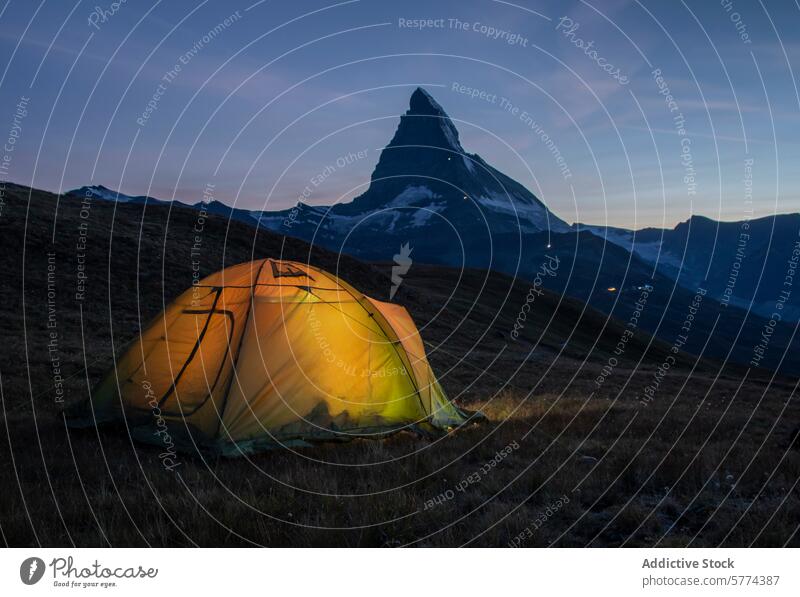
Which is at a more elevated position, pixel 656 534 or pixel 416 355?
pixel 416 355

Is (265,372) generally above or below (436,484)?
above

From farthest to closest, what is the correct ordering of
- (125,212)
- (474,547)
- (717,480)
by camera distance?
(125,212), (717,480), (474,547)

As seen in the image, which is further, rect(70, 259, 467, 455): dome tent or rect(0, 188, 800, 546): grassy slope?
rect(70, 259, 467, 455): dome tent

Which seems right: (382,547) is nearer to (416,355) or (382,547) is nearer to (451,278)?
(416,355)

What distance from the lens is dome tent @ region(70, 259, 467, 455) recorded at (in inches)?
360

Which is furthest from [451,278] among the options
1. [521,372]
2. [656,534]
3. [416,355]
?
[656,534]

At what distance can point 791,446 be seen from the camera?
30.7 feet

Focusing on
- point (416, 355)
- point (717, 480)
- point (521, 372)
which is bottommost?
point (521, 372)

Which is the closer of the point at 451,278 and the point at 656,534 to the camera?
the point at 656,534

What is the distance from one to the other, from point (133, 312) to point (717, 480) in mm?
30670

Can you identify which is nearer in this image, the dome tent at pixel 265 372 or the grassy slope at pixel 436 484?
the grassy slope at pixel 436 484

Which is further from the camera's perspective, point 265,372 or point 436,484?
point 265,372

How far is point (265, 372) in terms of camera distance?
372 inches

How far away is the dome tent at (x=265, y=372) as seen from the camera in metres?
9.15
